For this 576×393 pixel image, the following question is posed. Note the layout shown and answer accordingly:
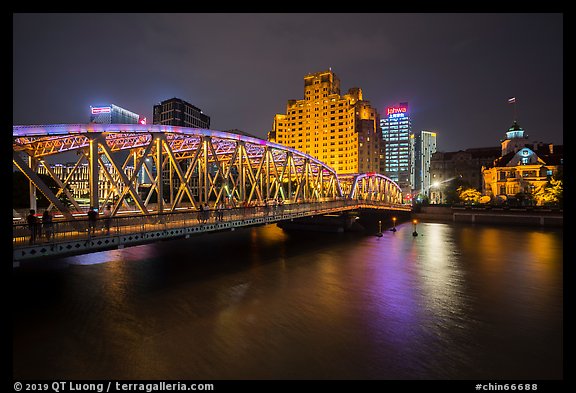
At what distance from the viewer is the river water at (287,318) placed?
37.8 feet

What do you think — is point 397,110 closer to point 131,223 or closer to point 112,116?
point 112,116

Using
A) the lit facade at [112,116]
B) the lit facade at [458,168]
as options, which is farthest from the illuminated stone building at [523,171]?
the lit facade at [112,116]

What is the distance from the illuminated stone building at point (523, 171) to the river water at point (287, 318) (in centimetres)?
6321

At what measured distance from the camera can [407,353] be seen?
1249cm

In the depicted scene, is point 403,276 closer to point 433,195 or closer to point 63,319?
point 63,319

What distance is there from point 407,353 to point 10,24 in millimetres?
18230

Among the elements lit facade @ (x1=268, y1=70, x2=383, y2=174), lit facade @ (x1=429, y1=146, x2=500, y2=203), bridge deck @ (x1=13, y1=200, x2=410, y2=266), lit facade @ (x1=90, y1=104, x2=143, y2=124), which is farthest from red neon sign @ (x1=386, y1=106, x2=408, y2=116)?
bridge deck @ (x1=13, y1=200, x2=410, y2=266)

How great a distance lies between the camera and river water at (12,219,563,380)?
11.5 meters

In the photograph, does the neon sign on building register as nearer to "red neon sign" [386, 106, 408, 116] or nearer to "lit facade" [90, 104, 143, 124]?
"red neon sign" [386, 106, 408, 116]

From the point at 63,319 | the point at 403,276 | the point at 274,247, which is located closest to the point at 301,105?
the point at 274,247

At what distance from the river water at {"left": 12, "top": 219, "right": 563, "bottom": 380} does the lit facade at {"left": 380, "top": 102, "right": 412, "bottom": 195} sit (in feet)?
407

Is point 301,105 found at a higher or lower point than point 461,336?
higher

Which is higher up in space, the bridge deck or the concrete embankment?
the bridge deck

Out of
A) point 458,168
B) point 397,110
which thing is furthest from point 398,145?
point 458,168
